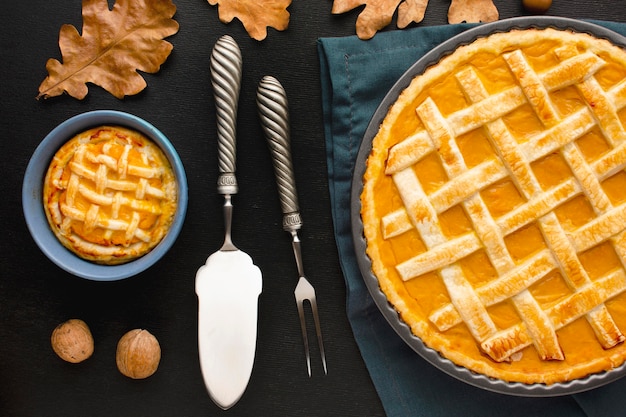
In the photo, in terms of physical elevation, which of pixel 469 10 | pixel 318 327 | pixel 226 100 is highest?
pixel 469 10

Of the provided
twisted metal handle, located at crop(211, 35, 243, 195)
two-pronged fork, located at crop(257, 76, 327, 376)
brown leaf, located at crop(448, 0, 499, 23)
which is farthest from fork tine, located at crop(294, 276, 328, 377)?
brown leaf, located at crop(448, 0, 499, 23)

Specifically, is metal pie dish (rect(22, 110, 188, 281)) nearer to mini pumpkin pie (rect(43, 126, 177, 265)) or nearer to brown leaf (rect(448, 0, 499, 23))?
mini pumpkin pie (rect(43, 126, 177, 265))

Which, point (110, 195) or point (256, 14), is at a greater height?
point (256, 14)

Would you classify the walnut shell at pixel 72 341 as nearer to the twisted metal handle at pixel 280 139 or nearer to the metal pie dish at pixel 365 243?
the twisted metal handle at pixel 280 139

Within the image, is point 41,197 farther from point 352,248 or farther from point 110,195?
point 352,248

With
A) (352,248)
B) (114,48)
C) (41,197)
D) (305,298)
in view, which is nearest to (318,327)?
(305,298)

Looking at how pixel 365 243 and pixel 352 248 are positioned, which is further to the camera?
pixel 352 248

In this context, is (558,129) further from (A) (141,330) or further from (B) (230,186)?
(A) (141,330)
